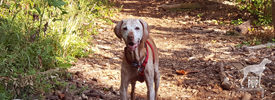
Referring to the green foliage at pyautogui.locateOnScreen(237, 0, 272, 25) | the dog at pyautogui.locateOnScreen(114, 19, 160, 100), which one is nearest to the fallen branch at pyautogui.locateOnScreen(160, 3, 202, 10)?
the green foliage at pyautogui.locateOnScreen(237, 0, 272, 25)

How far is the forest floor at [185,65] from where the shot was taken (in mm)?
4736

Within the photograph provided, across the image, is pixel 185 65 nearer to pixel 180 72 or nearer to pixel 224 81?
pixel 180 72

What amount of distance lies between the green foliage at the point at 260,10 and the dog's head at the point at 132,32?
7205 mm

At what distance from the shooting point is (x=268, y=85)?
15.7ft

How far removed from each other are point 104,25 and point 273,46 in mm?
4739

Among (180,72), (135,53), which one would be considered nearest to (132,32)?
(135,53)

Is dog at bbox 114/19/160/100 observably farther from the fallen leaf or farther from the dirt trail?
the fallen leaf

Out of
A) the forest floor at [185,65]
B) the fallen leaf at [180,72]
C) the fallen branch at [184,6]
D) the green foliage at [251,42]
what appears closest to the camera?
the forest floor at [185,65]

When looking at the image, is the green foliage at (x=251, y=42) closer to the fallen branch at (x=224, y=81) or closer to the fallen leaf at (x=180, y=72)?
the fallen branch at (x=224, y=81)

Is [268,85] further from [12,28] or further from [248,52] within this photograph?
[12,28]

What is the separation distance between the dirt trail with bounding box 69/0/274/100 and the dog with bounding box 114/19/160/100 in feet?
3.57

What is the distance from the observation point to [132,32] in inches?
121

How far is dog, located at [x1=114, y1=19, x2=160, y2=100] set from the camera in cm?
313

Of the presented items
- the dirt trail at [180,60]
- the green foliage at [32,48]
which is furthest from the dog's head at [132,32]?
the dirt trail at [180,60]
